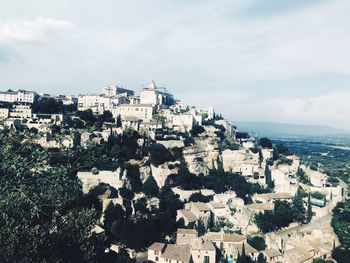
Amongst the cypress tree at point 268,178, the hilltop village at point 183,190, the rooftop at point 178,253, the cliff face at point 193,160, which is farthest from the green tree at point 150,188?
the cypress tree at point 268,178

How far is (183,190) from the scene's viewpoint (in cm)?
4497

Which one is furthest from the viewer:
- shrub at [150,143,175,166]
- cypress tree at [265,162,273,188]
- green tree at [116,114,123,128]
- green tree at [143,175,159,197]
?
green tree at [116,114,123,128]

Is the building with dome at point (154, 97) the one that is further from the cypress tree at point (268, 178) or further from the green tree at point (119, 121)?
the cypress tree at point (268, 178)

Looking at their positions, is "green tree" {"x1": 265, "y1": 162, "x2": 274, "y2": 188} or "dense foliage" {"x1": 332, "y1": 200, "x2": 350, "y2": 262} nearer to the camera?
"dense foliage" {"x1": 332, "y1": 200, "x2": 350, "y2": 262}

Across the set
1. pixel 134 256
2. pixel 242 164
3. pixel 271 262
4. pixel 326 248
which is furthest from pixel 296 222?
pixel 134 256

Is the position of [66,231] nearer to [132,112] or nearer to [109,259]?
[109,259]

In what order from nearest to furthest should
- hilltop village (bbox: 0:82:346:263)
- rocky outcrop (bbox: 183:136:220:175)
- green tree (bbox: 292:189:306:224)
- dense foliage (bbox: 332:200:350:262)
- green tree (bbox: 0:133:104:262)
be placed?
green tree (bbox: 0:133:104:262)
dense foliage (bbox: 332:200:350:262)
hilltop village (bbox: 0:82:346:263)
green tree (bbox: 292:189:306:224)
rocky outcrop (bbox: 183:136:220:175)

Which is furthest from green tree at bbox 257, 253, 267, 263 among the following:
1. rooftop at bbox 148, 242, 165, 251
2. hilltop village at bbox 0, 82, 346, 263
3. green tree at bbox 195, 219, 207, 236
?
rooftop at bbox 148, 242, 165, 251

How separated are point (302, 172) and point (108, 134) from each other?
29719mm

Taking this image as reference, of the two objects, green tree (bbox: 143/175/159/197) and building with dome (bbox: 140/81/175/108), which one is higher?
building with dome (bbox: 140/81/175/108)

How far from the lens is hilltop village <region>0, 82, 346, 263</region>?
3325cm

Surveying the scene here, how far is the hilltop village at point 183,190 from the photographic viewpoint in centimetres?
3325

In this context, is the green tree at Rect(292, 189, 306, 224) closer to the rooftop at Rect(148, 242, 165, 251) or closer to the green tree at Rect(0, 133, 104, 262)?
the rooftop at Rect(148, 242, 165, 251)

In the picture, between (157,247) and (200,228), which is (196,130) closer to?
(200,228)
